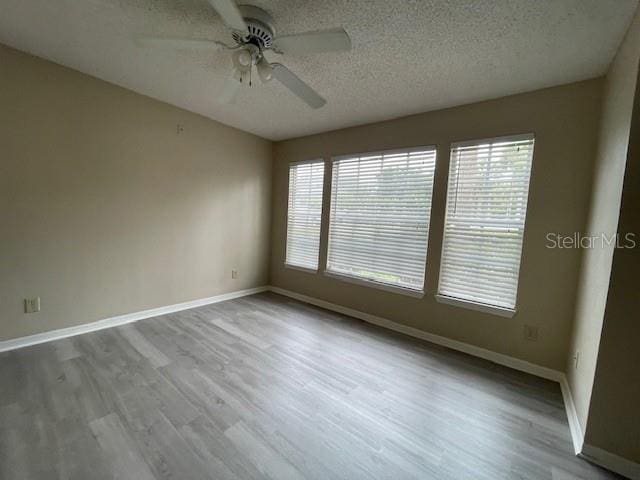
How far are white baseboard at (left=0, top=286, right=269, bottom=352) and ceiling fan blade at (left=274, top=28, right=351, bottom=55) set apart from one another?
306 centimetres

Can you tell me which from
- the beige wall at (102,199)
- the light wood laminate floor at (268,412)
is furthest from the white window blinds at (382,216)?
the beige wall at (102,199)

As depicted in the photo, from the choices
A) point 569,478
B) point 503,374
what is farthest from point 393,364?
point 569,478

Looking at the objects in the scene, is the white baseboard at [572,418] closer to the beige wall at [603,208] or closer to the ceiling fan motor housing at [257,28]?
the beige wall at [603,208]

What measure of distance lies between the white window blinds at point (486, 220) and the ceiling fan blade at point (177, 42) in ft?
7.47

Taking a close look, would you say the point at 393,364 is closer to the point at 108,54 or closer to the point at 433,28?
the point at 433,28

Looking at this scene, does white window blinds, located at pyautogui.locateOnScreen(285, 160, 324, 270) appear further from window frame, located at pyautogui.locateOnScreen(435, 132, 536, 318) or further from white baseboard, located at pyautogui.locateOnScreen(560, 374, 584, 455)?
white baseboard, located at pyautogui.locateOnScreen(560, 374, 584, 455)

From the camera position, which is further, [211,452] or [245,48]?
[245,48]

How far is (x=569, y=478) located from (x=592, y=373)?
55 cm

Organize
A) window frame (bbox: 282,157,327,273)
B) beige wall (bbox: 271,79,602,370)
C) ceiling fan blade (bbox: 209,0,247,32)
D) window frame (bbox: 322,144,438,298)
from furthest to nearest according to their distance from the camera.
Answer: window frame (bbox: 282,157,327,273) → window frame (bbox: 322,144,438,298) → beige wall (bbox: 271,79,602,370) → ceiling fan blade (bbox: 209,0,247,32)

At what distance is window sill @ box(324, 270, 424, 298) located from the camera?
2.90 meters

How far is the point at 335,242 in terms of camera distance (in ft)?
11.9

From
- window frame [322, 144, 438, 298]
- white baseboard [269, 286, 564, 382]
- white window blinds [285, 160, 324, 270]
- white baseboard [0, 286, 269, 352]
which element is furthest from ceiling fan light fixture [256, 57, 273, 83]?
white baseboard [0, 286, 269, 352]

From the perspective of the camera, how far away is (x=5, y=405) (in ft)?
5.23

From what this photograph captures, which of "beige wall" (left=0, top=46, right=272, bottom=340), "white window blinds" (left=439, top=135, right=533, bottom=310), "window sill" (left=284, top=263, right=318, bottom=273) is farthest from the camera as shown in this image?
"window sill" (left=284, top=263, right=318, bottom=273)
